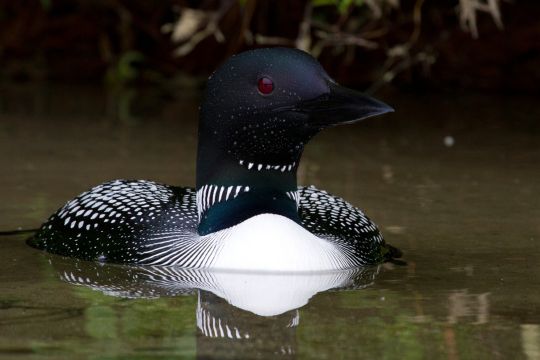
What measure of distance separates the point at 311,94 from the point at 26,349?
1550 mm

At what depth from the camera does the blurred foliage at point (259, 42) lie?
12555 mm

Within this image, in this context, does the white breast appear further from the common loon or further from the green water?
the green water

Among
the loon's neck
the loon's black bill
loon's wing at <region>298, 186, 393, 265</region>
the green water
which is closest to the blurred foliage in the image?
the green water

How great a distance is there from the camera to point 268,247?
16.4 ft

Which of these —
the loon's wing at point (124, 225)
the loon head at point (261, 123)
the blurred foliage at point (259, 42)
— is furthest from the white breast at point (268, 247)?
the blurred foliage at point (259, 42)

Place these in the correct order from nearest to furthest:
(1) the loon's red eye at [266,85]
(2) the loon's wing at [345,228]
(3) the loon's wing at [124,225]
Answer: (1) the loon's red eye at [266,85] → (3) the loon's wing at [124,225] → (2) the loon's wing at [345,228]

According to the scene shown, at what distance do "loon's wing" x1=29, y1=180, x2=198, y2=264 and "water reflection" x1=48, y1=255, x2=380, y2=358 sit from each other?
6cm

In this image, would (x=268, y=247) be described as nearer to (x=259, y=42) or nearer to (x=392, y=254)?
(x=392, y=254)

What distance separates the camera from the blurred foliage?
1255 cm

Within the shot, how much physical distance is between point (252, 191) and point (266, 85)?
375 millimetres

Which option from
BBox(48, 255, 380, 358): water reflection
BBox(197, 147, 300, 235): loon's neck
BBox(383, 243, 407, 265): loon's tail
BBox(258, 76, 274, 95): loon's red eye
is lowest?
BBox(48, 255, 380, 358): water reflection

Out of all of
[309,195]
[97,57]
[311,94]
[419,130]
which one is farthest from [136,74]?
[311,94]

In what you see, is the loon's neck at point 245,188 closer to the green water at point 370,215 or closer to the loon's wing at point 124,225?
the loon's wing at point 124,225

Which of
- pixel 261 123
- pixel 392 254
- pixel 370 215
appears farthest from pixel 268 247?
pixel 370 215
